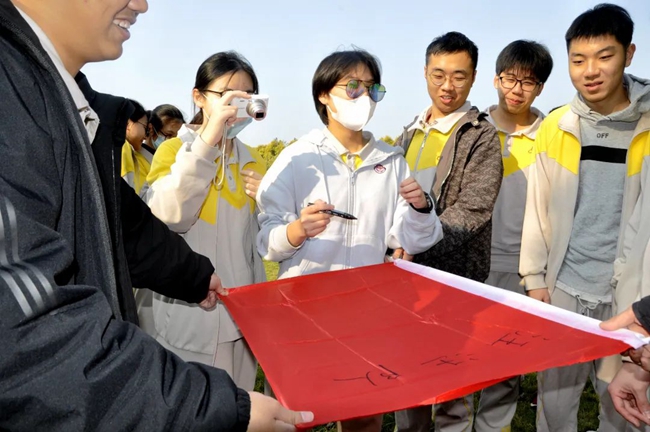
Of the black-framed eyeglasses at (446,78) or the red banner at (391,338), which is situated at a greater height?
the black-framed eyeglasses at (446,78)

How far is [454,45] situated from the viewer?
3.62 meters

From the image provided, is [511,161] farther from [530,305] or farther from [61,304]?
[61,304]

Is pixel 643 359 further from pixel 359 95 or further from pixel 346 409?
pixel 359 95

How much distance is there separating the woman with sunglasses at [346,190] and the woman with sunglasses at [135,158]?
191 centimetres

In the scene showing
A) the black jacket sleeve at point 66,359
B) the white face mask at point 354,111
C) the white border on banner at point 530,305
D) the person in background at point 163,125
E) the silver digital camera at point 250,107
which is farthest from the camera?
the person in background at point 163,125

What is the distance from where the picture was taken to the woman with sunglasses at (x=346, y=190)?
2.81 metres

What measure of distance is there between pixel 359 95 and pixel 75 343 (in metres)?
2.30

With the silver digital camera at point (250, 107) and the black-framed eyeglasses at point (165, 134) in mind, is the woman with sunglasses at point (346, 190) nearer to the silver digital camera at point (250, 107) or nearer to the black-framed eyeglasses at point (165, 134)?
the silver digital camera at point (250, 107)

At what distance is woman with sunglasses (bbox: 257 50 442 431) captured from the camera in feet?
9.21

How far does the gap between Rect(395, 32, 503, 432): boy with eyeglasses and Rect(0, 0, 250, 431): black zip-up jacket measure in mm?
1938

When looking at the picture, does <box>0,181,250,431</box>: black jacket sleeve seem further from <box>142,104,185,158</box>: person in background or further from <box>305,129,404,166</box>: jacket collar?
<box>142,104,185,158</box>: person in background

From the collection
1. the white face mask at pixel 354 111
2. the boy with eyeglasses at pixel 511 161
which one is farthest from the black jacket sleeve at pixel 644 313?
the boy with eyeglasses at pixel 511 161

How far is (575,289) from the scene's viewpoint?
3158 millimetres

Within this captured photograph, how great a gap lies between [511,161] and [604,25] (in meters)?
1.14
